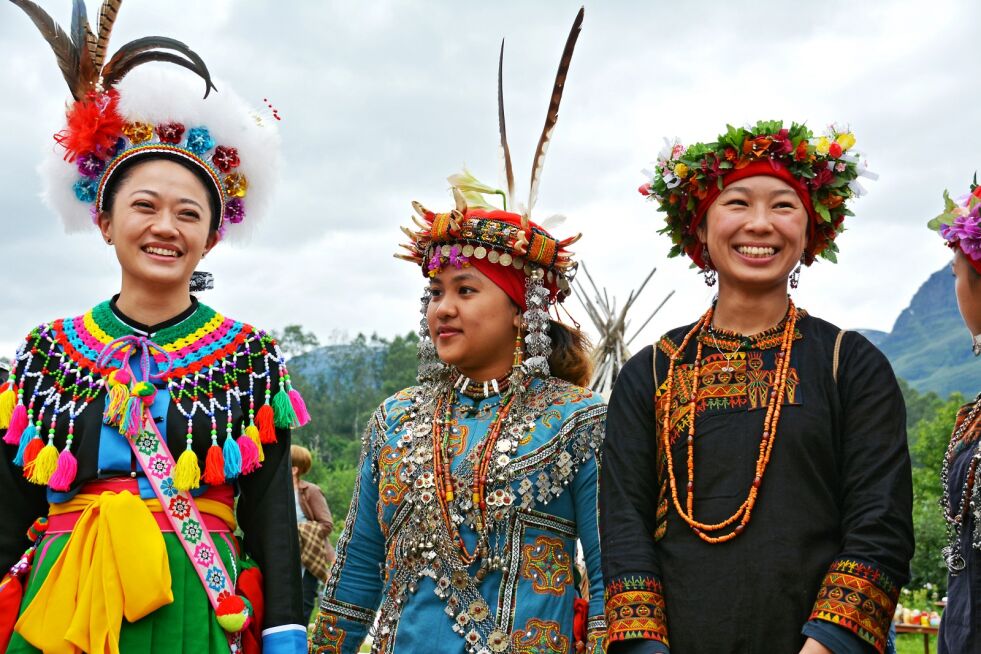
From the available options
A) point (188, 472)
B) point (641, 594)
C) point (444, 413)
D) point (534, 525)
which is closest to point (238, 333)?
point (188, 472)

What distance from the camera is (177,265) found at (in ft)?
12.5

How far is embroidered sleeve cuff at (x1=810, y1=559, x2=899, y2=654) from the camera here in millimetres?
3072

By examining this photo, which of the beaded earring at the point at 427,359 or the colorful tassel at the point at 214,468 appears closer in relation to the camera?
the colorful tassel at the point at 214,468

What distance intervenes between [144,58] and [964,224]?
3031 mm

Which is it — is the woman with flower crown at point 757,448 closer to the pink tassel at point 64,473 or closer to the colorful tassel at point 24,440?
the pink tassel at point 64,473

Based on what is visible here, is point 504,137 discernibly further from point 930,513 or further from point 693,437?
point 930,513

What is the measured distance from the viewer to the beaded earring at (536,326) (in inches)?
169

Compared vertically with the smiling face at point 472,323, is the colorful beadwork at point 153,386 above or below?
below

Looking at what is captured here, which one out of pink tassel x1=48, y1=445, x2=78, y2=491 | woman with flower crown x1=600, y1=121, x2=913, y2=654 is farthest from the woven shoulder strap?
pink tassel x1=48, y1=445, x2=78, y2=491

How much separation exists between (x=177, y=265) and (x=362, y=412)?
4999 cm

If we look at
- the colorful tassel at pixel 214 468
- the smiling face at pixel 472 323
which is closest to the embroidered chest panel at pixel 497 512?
the smiling face at pixel 472 323

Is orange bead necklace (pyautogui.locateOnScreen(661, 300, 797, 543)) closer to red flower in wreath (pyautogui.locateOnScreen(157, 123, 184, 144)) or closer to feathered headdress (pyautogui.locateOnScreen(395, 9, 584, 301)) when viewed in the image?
feathered headdress (pyautogui.locateOnScreen(395, 9, 584, 301))

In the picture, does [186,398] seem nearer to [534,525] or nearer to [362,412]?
[534,525]

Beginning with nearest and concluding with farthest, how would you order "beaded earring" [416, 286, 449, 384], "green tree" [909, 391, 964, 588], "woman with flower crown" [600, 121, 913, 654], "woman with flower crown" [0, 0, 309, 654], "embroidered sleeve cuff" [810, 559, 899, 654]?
"embroidered sleeve cuff" [810, 559, 899, 654] < "woman with flower crown" [600, 121, 913, 654] < "woman with flower crown" [0, 0, 309, 654] < "beaded earring" [416, 286, 449, 384] < "green tree" [909, 391, 964, 588]
